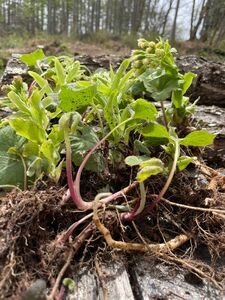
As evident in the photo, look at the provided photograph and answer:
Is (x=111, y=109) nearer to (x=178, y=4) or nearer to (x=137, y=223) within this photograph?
(x=137, y=223)

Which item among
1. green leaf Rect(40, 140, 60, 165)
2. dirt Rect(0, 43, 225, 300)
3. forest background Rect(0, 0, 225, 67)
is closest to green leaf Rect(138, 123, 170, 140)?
dirt Rect(0, 43, 225, 300)

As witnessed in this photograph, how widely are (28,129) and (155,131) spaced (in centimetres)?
39

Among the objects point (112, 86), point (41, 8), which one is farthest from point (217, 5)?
point (112, 86)

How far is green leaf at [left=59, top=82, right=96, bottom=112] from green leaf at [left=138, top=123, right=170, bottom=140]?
7.9 inches

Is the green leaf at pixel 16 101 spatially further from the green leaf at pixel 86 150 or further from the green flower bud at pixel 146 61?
the green flower bud at pixel 146 61

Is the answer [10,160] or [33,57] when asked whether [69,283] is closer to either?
[10,160]

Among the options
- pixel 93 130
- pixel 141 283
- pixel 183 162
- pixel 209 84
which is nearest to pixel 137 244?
pixel 141 283

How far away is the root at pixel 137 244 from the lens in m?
0.81

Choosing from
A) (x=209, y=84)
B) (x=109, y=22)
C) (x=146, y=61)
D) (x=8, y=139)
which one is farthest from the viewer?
(x=109, y=22)

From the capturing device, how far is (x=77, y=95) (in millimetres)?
966

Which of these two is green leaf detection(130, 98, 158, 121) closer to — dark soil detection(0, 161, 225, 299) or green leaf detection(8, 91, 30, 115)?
dark soil detection(0, 161, 225, 299)

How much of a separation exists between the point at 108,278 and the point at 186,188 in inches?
15.4

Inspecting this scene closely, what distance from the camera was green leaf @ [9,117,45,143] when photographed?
95cm

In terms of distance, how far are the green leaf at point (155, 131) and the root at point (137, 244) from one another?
309mm
